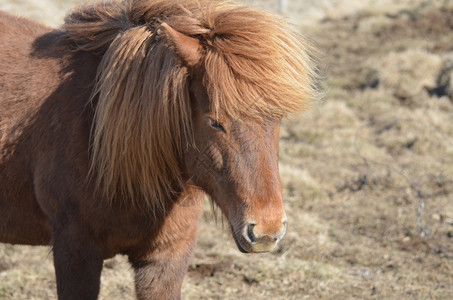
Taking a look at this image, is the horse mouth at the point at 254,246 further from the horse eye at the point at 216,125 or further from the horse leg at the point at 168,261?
the horse leg at the point at 168,261

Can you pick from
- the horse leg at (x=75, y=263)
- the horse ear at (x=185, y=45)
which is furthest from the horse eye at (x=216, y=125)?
the horse leg at (x=75, y=263)

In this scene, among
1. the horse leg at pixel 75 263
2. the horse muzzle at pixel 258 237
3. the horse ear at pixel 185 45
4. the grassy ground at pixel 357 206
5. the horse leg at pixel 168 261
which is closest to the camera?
the horse muzzle at pixel 258 237

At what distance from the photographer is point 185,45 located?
2.84m

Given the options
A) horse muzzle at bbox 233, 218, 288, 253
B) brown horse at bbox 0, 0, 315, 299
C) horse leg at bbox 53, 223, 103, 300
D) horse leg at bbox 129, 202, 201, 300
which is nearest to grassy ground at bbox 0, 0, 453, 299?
horse leg at bbox 129, 202, 201, 300

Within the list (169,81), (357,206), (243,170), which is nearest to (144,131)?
(169,81)

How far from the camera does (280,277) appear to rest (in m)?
4.98

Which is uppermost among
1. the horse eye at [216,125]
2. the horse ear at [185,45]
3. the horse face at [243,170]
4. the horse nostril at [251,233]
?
the horse ear at [185,45]

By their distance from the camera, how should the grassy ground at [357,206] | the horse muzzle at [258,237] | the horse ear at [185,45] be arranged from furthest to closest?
the grassy ground at [357,206]
the horse ear at [185,45]
the horse muzzle at [258,237]

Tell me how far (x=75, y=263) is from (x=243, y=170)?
3.42ft

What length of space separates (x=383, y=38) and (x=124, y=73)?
11407 millimetres

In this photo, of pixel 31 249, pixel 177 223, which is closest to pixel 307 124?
pixel 31 249

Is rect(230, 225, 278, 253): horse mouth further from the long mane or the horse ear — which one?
the horse ear

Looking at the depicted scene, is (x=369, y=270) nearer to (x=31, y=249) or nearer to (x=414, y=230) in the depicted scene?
(x=414, y=230)

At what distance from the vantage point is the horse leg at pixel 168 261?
11.1ft
